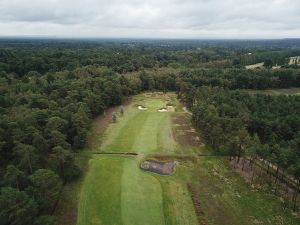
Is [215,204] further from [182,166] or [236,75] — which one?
[236,75]

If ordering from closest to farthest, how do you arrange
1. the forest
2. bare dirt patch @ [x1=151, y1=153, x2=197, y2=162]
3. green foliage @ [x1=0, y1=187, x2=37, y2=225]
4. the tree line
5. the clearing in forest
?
green foliage @ [x1=0, y1=187, x2=37, y2=225] → the forest → the clearing in forest → the tree line → bare dirt patch @ [x1=151, y1=153, x2=197, y2=162]

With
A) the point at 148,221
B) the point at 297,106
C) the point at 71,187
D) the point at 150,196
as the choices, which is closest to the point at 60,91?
the point at 71,187

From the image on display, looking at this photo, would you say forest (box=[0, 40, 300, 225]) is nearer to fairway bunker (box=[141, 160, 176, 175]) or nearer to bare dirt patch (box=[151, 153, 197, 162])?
bare dirt patch (box=[151, 153, 197, 162])

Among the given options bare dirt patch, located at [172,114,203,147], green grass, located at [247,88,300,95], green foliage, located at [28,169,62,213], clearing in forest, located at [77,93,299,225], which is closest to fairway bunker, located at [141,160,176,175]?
clearing in forest, located at [77,93,299,225]

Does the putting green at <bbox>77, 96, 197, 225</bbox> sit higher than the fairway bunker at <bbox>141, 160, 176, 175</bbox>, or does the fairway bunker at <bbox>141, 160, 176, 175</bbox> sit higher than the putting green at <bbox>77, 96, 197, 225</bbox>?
the putting green at <bbox>77, 96, 197, 225</bbox>

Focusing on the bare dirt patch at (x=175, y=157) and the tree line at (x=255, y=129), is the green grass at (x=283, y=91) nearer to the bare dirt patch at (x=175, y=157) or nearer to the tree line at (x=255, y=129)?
the tree line at (x=255, y=129)
